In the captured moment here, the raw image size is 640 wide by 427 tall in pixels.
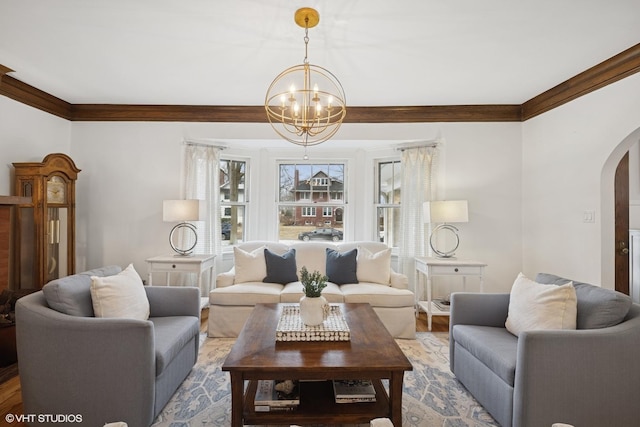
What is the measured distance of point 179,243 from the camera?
14.3 ft

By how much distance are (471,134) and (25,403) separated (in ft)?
15.7

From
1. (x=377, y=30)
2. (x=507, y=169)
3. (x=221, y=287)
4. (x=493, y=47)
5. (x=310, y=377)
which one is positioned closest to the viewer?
(x=310, y=377)

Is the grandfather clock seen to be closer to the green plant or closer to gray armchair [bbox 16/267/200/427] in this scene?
gray armchair [bbox 16/267/200/427]

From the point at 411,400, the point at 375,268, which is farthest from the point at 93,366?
the point at 375,268

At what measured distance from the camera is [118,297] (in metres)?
2.18

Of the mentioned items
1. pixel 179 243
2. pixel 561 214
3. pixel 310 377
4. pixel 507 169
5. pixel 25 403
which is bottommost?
pixel 25 403

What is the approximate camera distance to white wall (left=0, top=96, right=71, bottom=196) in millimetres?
3459

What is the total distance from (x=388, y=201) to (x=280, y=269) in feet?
6.33

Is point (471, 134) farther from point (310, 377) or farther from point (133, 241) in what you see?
point (133, 241)

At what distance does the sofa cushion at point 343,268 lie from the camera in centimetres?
382

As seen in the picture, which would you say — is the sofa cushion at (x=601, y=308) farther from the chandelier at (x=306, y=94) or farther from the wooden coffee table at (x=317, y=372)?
the chandelier at (x=306, y=94)

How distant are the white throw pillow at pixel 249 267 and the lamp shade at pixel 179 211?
68cm

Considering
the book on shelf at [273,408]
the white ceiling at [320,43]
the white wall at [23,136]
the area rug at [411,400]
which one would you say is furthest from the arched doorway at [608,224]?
the white wall at [23,136]

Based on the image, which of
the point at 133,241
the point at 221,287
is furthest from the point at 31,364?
the point at 133,241
